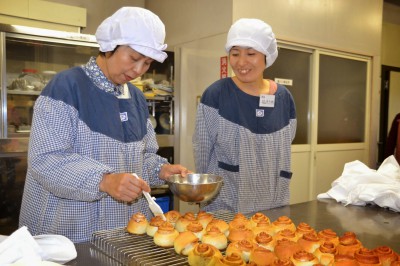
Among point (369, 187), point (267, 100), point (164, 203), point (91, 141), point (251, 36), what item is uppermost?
point (251, 36)

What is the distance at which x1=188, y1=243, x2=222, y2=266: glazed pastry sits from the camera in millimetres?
1071

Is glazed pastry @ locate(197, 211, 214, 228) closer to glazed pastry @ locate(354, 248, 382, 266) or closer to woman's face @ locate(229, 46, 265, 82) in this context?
glazed pastry @ locate(354, 248, 382, 266)

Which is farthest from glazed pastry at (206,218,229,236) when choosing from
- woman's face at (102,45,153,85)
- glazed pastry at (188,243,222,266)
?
woman's face at (102,45,153,85)

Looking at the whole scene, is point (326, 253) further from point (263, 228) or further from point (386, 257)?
point (263, 228)

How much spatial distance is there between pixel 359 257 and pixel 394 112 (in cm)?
Result: 579

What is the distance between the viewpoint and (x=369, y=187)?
195 centimetres

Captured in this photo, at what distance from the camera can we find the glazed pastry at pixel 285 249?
1173mm

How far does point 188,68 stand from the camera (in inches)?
149

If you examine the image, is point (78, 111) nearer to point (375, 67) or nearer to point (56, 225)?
point (56, 225)

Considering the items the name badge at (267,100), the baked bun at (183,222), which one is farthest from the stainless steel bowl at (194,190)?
the name badge at (267,100)

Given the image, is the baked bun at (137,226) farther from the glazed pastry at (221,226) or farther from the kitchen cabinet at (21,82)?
the kitchen cabinet at (21,82)

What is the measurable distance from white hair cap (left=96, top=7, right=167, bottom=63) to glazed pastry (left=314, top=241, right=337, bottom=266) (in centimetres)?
91

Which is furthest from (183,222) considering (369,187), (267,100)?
(369,187)

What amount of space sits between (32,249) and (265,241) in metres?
0.70
